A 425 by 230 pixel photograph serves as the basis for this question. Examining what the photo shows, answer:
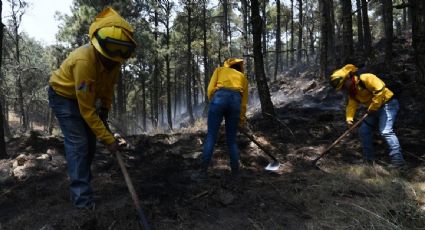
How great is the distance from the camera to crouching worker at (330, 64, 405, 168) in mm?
5812

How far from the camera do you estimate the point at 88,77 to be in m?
3.69

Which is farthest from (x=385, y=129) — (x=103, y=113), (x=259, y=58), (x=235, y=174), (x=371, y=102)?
(x=103, y=113)

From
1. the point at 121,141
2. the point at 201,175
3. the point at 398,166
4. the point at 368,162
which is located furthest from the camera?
the point at 121,141

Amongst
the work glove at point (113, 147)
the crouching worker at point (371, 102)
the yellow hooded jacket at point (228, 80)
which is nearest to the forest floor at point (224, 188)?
the crouching worker at point (371, 102)

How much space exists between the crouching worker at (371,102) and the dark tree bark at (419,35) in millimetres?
893

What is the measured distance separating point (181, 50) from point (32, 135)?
1086 inches

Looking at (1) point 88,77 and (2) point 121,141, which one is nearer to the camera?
(1) point 88,77

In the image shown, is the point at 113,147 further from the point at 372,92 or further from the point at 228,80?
the point at 372,92

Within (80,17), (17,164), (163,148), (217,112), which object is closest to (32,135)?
(17,164)

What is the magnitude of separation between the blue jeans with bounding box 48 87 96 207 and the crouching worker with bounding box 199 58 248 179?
1.57 metres

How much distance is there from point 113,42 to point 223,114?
216 cm

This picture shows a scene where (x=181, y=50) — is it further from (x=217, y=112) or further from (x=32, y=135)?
(x=217, y=112)

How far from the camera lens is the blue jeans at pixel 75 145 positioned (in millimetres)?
3973

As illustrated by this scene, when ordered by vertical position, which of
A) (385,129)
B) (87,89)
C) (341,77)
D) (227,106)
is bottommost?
(385,129)
